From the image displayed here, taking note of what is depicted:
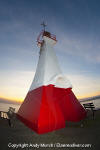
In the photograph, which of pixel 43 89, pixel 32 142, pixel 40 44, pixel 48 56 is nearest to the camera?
pixel 32 142

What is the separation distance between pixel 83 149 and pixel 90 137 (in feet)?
4.09

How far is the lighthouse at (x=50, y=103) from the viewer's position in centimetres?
A: 668

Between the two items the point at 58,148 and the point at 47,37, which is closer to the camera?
the point at 58,148

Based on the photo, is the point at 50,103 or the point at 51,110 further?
the point at 50,103

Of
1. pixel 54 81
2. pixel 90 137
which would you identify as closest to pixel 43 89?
pixel 54 81

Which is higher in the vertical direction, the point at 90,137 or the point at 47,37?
the point at 47,37

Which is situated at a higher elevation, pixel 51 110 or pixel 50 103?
pixel 50 103

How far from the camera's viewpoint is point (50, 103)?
286 inches

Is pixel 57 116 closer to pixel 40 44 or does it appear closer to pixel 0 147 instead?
pixel 0 147

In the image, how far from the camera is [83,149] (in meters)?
4.27

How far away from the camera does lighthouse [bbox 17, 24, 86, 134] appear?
6680mm

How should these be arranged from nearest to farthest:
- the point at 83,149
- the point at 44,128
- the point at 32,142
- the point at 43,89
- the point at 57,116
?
the point at 83,149, the point at 32,142, the point at 44,128, the point at 57,116, the point at 43,89

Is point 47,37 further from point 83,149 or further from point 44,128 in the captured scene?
point 83,149

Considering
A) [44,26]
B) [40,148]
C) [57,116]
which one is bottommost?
[40,148]
